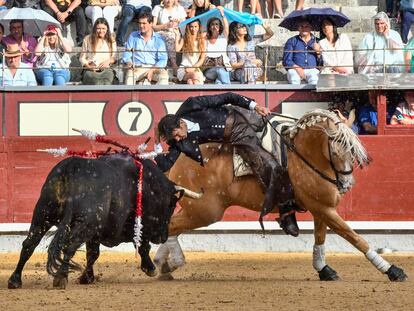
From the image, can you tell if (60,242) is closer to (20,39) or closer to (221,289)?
(221,289)

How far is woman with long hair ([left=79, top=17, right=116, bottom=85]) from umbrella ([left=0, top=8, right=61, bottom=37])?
0.50m

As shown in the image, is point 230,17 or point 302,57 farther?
point 230,17

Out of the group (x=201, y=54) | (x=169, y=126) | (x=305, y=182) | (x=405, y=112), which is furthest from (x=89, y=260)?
(x=405, y=112)

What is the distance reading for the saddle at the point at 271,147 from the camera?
1081cm

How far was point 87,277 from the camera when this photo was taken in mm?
10195

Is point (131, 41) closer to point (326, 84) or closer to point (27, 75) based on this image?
point (27, 75)

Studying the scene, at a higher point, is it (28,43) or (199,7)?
(199,7)

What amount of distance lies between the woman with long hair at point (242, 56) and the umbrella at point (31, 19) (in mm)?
1973

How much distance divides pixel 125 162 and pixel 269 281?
164 centimetres

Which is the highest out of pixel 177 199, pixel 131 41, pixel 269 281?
pixel 131 41

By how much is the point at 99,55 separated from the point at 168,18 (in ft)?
3.52

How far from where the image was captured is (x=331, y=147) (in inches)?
421

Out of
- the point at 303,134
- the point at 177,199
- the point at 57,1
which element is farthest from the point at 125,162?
the point at 57,1

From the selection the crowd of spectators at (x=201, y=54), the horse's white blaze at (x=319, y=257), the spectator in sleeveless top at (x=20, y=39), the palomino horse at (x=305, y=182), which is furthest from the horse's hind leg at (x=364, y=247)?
the spectator in sleeveless top at (x=20, y=39)
